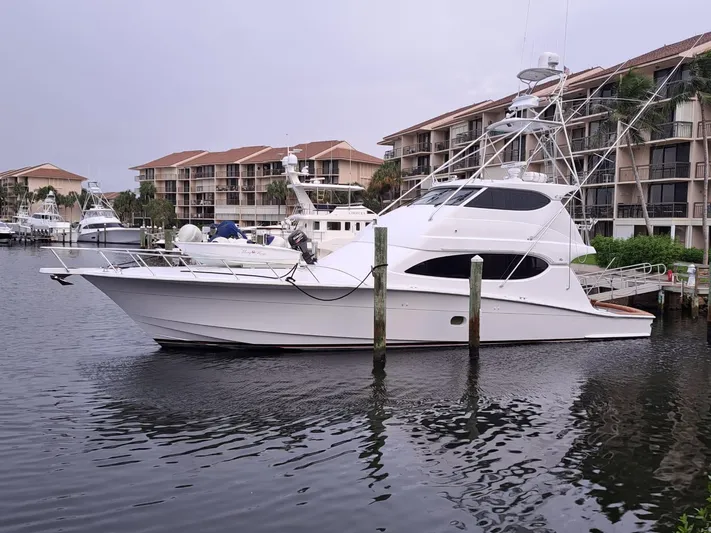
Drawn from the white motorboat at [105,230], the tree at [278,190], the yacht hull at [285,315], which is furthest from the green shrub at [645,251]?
the white motorboat at [105,230]

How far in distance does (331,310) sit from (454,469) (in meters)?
7.14

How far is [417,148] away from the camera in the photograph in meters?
71.2

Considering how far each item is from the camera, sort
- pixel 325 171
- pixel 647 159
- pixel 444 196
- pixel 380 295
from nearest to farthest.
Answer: pixel 380 295 < pixel 444 196 < pixel 647 159 < pixel 325 171

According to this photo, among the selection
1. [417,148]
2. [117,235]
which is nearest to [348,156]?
[417,148]

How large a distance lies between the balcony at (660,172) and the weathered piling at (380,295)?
32.5m

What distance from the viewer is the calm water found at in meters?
8.48

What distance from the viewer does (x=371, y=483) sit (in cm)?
942

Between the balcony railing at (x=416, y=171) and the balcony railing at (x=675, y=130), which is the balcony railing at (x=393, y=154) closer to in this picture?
the balcony railing at (x=416, y=171)

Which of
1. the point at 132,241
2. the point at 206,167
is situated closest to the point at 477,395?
the point at 132,241

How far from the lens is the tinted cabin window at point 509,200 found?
1788 cm

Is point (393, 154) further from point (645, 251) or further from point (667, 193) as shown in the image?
point (645, 251)

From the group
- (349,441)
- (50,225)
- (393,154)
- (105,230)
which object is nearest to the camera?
(349,441)

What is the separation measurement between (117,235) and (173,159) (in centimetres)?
3275

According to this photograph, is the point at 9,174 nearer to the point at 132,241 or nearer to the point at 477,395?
the point at 132,241
